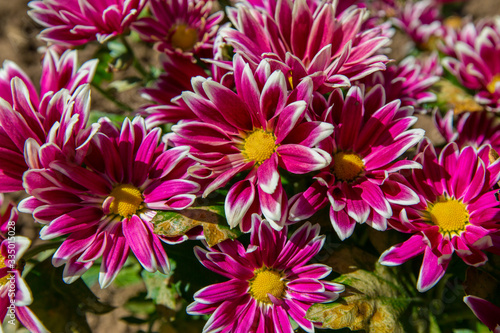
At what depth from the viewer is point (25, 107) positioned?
1.28 meters

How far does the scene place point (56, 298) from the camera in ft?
5.15

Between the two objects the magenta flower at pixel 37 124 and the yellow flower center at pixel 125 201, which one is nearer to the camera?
the magenta flower at pixel 37 124

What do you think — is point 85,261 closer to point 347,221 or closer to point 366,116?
point 347,221

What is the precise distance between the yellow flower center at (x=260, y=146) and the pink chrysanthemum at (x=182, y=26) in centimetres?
54

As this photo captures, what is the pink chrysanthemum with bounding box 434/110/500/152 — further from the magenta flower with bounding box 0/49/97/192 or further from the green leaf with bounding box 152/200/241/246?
the magenta flower with bounding box 0/49/97/192

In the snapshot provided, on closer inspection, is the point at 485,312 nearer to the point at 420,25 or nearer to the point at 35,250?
the point at 35,250

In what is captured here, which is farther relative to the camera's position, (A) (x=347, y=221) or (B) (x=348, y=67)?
(B) (x=348, y=67)

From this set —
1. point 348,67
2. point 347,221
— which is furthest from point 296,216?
point 348,67

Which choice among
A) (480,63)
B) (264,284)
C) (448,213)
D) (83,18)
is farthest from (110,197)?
(480,63)

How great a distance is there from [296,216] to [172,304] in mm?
809

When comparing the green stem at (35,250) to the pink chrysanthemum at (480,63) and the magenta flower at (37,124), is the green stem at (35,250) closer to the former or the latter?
the magenta flower at (37,124)

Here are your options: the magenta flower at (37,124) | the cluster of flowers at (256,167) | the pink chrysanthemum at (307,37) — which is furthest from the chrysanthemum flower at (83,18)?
the pink chrysanthemum at (307,37)

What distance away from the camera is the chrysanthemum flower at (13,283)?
1.18m

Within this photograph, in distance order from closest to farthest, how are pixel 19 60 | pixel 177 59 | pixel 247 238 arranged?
pixel 247 238
pixel 177 59
pixel 19 60
